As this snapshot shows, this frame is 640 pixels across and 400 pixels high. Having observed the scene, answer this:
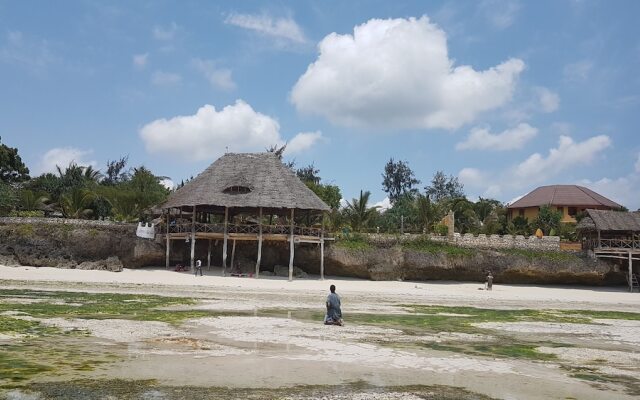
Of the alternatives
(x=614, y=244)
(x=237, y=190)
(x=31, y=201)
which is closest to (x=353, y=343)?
(x=237, y=190)

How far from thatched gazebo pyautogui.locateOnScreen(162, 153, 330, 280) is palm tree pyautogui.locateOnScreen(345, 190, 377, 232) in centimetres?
525

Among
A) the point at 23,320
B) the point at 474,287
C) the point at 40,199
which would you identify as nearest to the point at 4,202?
the point at 40,199

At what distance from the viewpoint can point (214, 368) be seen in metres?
9.24

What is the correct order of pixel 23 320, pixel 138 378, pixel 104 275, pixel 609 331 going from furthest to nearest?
pixel 104 275 < pixel 609 331 < pixel 23 320 < pixel 138 378

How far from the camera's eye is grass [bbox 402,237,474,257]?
3300 cm

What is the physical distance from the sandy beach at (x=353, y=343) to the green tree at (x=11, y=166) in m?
23.2

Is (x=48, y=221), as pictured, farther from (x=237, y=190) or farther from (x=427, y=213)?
(x=427, y=213)

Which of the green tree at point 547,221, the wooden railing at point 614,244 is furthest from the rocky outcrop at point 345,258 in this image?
the green tree at point 547,221

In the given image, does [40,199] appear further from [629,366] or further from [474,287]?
[629,366]

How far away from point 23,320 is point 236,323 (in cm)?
517

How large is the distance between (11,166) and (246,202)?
2735cm

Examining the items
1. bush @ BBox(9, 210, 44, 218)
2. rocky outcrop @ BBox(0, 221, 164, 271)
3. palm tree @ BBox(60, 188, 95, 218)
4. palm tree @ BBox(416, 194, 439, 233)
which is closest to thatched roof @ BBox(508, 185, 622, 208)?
palm tree @ BBox(416, 194, 439, 233)

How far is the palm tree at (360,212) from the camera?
1533 inches

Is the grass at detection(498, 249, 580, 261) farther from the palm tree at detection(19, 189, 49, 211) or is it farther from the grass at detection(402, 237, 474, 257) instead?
the palm tree at detection(19, 189, 49, 211)
